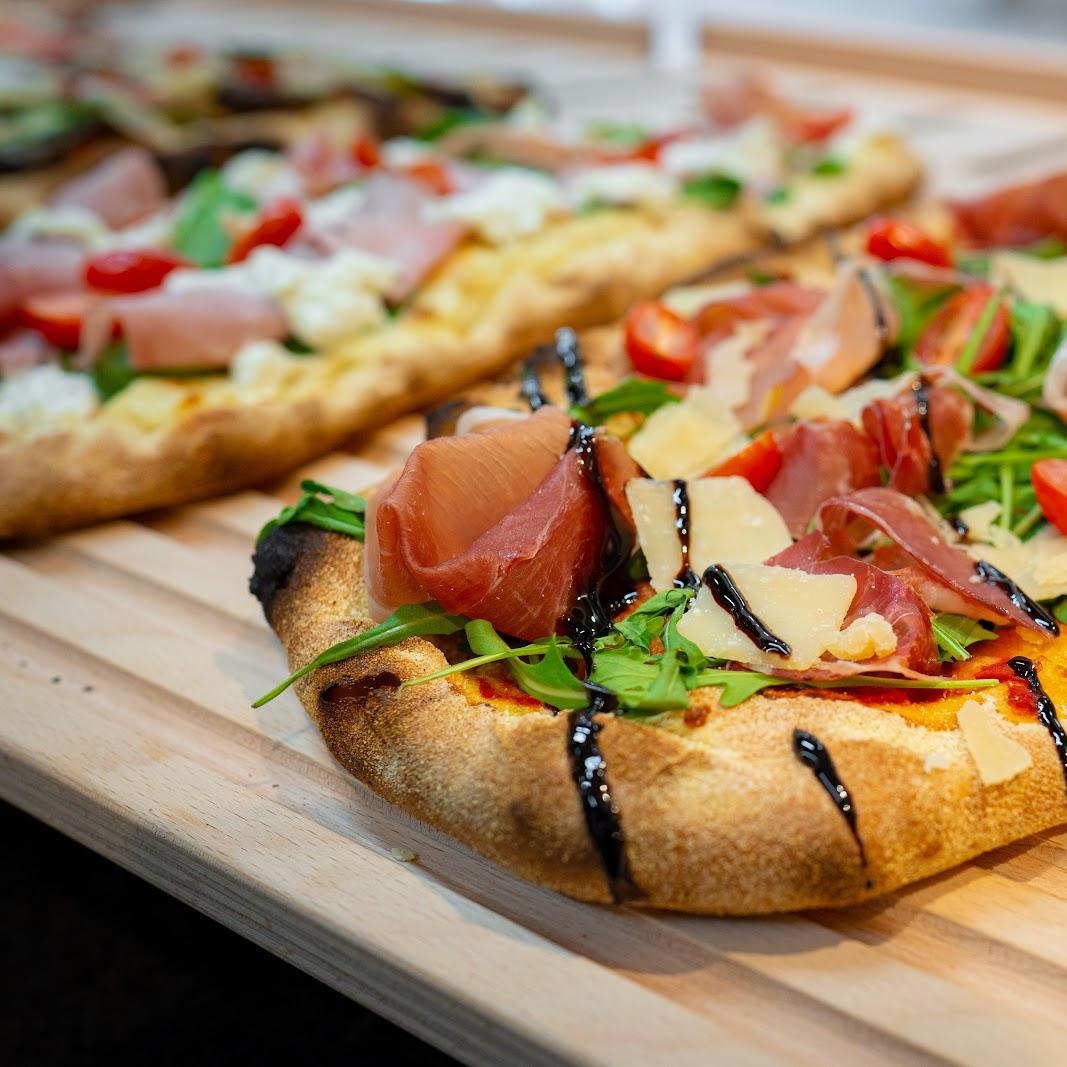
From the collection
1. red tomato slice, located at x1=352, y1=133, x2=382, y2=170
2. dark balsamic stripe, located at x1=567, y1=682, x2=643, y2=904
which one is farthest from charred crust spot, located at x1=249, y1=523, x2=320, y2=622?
red tomato slice, located at x1=352, y1=133, x2=382, y2=170

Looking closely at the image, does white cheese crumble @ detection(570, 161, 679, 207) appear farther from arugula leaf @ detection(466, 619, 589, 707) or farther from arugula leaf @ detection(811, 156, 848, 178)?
Result: arugula leaf @ detection(466, 619, 589, 707)

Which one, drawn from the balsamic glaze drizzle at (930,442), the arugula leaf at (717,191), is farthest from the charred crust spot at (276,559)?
the arugula leaf at (717,191)

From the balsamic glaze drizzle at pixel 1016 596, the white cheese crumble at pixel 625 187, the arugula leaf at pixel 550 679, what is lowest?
the arugula leaf at pixel 550 679

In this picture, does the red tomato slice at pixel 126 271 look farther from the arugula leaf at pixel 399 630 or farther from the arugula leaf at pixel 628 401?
the arugula leaf at pixel 399 630

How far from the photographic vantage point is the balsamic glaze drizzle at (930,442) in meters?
2.97

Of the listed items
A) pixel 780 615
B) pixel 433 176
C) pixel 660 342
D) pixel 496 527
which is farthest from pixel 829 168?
pixel 780 615

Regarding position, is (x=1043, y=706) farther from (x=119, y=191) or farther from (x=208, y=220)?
(x=119, y=191)

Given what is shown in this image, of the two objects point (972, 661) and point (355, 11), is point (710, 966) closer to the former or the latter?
point (972, 661)

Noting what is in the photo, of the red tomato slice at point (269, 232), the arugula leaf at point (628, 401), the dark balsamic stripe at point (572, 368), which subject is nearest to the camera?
the arugula leaf at point (628, 401)

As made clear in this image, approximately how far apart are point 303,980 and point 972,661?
160cm

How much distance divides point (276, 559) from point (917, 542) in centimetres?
141

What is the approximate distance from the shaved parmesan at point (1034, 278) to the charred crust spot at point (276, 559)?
Answer: 7.72ft

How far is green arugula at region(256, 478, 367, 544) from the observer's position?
289 centimetres

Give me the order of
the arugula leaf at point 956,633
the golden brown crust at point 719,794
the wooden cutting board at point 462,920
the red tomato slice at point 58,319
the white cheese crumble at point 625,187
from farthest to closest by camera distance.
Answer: the white cheese crumble at point 625,187, the red tomato slice at point 58,319, the arugula leaf at point 956,633, the golden brown crust at point 719,794, the wooden cutting board at point 462,920
